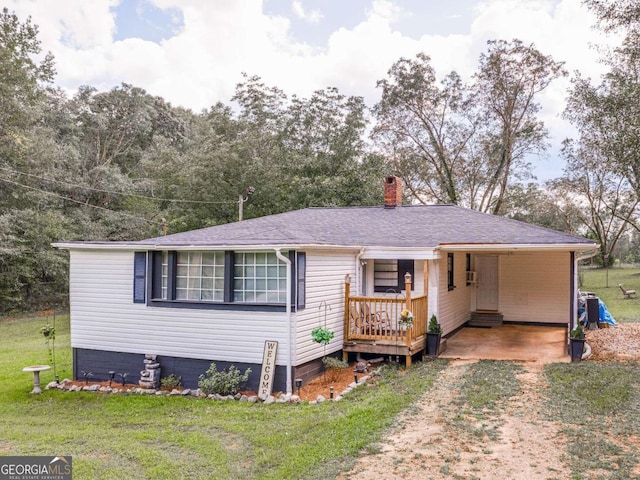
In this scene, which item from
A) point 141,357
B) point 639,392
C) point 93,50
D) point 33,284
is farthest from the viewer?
point 93,50

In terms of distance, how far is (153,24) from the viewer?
18781 millimetres

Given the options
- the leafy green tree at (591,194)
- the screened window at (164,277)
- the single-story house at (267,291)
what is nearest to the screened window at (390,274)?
the single-story house at (267,291)

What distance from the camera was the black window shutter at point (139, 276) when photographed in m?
9.64

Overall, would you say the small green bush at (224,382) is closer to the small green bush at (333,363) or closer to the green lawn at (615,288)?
the small green bush at (333,363)

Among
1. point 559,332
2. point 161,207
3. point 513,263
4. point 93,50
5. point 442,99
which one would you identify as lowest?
point 559,332

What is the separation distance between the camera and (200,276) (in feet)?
30.6

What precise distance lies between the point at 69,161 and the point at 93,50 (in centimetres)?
684

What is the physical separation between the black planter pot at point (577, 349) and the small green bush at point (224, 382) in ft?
20.3

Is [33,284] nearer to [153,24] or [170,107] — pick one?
[153,24]

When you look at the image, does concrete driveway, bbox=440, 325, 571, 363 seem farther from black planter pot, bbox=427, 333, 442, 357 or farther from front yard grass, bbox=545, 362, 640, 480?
front yard grass, bbox=545, 362, 640, 480

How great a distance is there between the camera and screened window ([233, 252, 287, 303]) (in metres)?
8.77

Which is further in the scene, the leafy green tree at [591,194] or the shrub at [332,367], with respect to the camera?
the leafy green tree at [591,194]

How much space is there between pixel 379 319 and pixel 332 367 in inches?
55.0

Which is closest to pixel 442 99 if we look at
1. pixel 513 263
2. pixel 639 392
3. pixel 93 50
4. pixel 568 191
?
pixel 568 191
